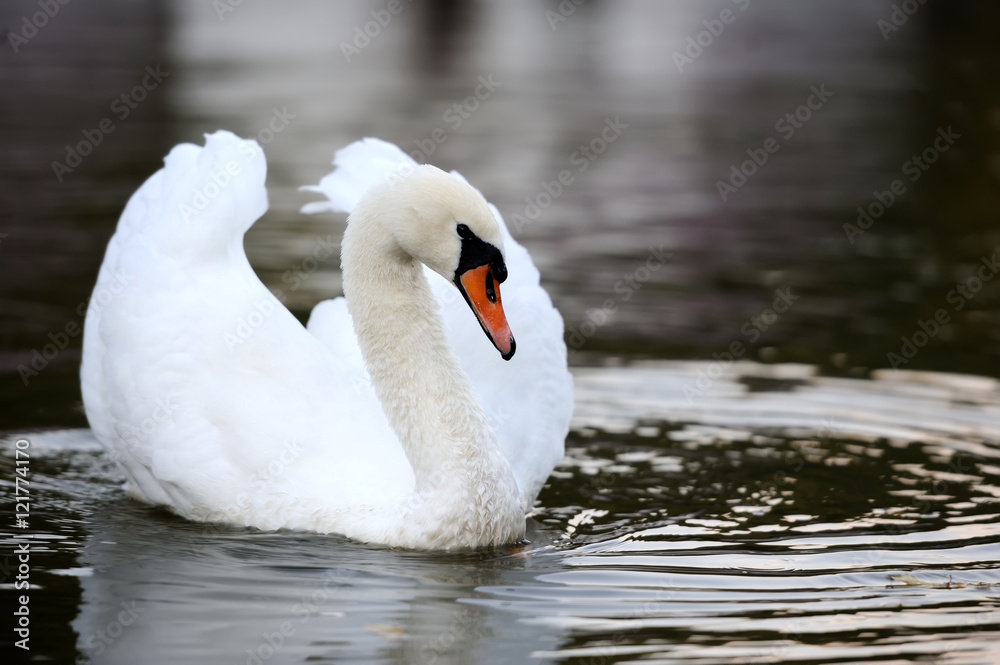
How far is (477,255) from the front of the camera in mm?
5742

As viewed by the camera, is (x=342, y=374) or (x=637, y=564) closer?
(x=637, y=564)

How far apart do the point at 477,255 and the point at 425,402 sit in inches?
29.7

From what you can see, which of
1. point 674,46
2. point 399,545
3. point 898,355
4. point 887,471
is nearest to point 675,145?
point 898,355

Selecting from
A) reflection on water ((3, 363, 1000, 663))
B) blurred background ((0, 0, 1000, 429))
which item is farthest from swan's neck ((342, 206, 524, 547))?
blurred background ((0, 0, 1000, 429))

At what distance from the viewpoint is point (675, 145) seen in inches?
769

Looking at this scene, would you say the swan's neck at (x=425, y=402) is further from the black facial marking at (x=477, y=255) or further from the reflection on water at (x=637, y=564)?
the black facial marking at (x=477, y=255)

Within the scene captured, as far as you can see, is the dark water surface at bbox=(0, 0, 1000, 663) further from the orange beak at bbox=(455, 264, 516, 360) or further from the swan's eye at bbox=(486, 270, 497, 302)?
the swan's eye at bbox=(486, 270, 497, 302)

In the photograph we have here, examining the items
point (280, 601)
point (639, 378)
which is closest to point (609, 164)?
point (639, 378)

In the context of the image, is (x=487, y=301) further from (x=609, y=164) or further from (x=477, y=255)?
(x=609, y=164)

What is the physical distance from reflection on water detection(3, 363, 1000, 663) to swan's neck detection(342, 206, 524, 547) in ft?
0.56

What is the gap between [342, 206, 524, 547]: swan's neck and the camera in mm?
6039

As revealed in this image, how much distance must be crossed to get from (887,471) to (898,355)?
2286 millimetres

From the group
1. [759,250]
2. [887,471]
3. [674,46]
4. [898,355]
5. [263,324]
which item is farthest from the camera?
[674,46]

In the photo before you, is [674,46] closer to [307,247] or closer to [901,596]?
[307,247]
